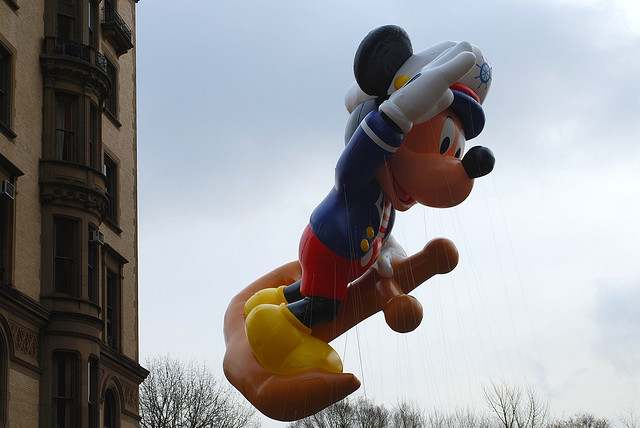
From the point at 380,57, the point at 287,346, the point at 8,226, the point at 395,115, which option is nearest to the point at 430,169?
the point at 395,115

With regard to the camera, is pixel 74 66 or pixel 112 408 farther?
pixel 112 408

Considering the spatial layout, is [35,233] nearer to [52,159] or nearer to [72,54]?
[52,159]

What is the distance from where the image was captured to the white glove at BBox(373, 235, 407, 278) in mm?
12266

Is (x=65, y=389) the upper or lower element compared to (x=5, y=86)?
lower

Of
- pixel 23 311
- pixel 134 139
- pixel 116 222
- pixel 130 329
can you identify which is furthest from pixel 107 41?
pixel 23 311

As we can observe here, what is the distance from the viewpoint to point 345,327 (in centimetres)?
1226

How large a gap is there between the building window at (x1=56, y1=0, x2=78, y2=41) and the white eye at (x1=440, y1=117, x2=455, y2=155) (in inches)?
535

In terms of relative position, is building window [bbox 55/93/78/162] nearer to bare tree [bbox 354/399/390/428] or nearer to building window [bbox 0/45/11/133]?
building window [bbox 0/45/11/133]

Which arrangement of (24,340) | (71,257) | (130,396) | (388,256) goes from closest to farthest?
1. (388,256)
2. (24,340)
3. (71,257)
4. (130,396)

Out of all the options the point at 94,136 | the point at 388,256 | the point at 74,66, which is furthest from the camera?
the point at 94,136

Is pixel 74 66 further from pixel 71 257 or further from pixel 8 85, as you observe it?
pixel 71 257

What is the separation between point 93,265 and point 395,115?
1289 centimetres

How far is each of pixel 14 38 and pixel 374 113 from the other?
1216 cm

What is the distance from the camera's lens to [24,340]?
19516 millimetres
